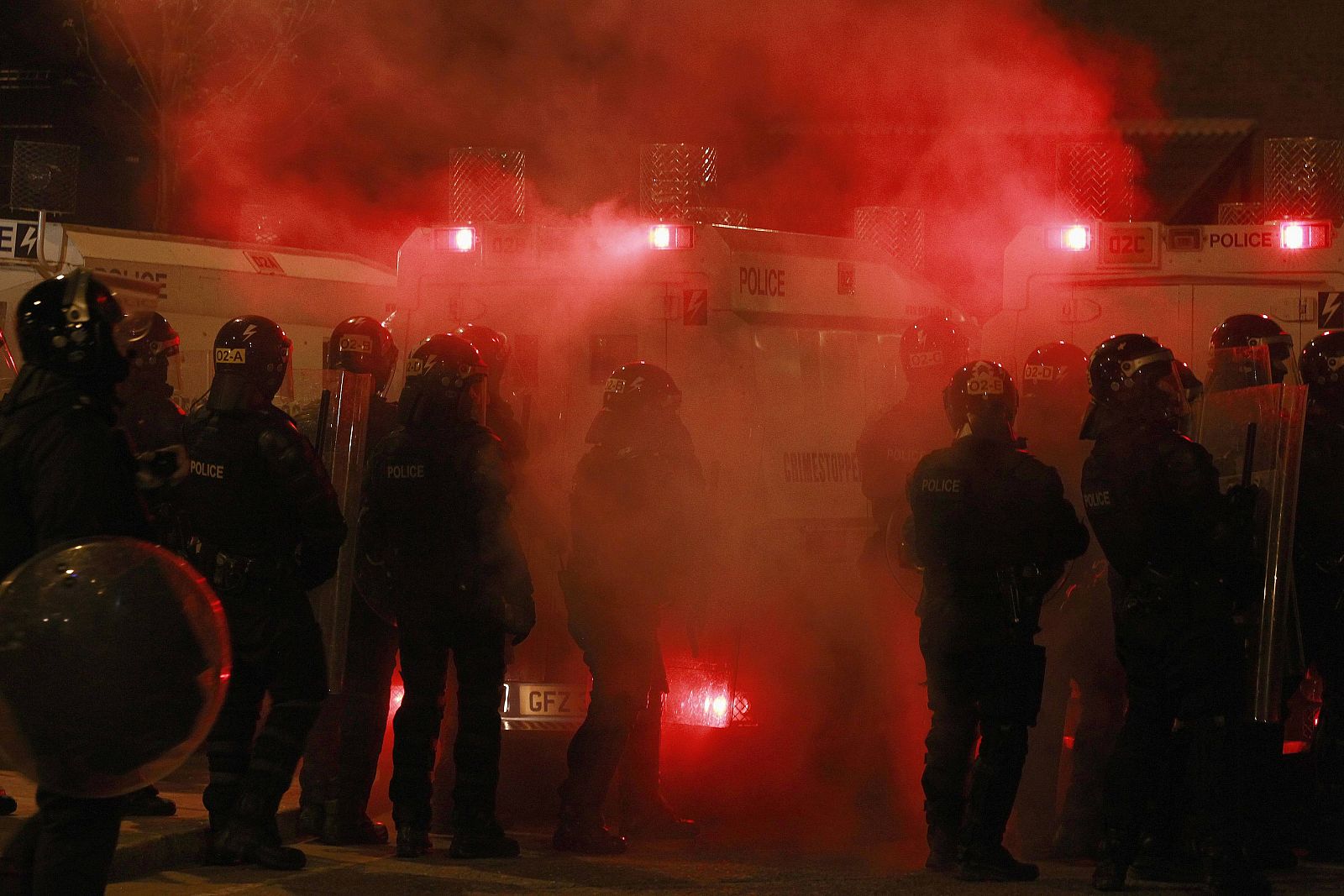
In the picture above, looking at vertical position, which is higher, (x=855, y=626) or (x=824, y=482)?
(x=824, y=482)

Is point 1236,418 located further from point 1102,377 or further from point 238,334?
point 238,334

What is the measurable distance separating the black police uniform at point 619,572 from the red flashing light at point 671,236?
44.7 inches

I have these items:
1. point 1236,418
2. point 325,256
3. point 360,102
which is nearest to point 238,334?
point 1236,418

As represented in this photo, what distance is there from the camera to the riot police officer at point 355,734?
281 inches

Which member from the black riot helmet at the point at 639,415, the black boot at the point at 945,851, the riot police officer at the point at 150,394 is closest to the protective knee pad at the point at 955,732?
the black boot at the point at 945,851

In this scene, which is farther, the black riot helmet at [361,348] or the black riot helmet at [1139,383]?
the black riot helmet at [361,348]

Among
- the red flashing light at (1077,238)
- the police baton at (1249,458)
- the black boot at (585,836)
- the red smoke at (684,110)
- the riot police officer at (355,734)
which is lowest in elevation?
the black boot at (585,836)

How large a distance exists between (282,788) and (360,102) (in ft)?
57.2

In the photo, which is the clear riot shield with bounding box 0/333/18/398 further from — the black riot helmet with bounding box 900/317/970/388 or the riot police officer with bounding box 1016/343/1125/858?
the riot police officer with bounding box 1016/343/1125/858

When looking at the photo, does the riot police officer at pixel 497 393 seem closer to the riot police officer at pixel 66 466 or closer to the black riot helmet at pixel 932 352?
the black riot helmet at pixel 932 352

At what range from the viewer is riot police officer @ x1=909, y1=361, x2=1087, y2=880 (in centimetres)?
629

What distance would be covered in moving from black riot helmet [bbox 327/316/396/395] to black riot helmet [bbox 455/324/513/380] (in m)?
0.35

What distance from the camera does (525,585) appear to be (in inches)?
262

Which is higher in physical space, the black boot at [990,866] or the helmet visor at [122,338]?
the helmet visor at [122,338]
